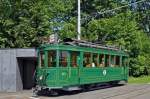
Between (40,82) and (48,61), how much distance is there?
1.18 m

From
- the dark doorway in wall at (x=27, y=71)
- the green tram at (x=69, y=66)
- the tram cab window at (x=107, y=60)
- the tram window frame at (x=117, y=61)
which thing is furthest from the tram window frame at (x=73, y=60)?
the tram window frame at (x=117, y=61)

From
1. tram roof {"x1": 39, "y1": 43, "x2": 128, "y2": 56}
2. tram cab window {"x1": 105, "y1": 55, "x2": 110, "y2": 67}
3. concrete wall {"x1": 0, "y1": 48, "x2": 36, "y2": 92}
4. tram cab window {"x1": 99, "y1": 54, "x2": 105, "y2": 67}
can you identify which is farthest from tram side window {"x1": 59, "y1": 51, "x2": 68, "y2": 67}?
Result: tram cab window {"x1": 105, "y1": 55, "x2": 110, "y2": 67}

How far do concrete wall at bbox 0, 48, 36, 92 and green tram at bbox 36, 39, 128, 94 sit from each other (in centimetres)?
258

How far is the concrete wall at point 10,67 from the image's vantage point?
84.8ft

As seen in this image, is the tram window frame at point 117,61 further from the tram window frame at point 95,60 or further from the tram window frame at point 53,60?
the tram window frame at point 53,60

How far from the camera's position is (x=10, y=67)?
26.0m

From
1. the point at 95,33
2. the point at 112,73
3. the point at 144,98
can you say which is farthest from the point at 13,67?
the point at 95,33

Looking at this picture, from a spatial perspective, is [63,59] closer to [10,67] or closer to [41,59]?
[41,59]

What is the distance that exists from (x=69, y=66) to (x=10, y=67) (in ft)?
14.8

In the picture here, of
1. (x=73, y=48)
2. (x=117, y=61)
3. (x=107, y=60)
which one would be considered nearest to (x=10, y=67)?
(x=73, y=48)

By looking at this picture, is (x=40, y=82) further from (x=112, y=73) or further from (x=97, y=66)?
(x=112, y=73)

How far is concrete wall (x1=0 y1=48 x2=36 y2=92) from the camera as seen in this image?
25.9m

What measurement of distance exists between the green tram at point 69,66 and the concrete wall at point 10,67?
8.46ft

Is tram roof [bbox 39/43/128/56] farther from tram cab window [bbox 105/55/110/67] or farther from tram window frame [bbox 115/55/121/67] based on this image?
tram window frame [bbox 115/55/121/67]
